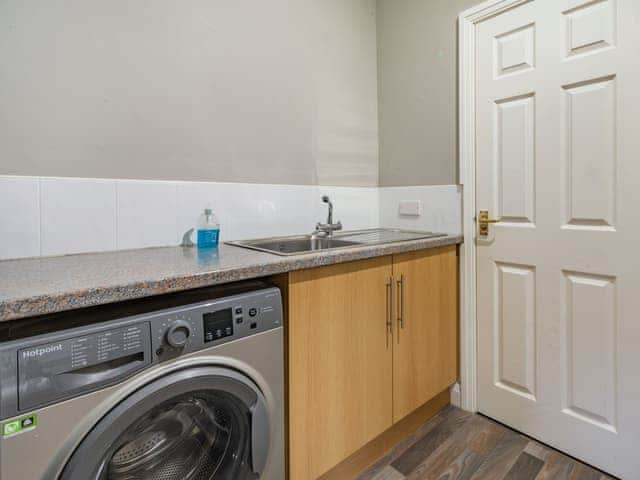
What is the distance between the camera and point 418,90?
200 centimetres

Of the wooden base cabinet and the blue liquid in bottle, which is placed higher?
the blue liquid in bottle

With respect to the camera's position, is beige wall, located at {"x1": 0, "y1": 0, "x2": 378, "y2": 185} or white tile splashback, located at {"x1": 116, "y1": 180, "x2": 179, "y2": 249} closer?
beige wall, located at {"x1": 0, "y1": 0, "x2": 378, "y2": 185}

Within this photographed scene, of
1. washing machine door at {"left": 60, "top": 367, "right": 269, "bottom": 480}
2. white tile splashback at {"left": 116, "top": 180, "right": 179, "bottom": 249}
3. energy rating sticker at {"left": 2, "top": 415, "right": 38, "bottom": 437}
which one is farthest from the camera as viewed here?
white tile splashback at {"left": 116, "top": 180, "right": 179, "bottom": 249}

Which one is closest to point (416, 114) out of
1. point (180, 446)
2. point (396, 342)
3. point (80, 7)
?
point (396, 342)

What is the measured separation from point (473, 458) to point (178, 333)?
1.38 metres

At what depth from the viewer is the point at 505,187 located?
1.66 m

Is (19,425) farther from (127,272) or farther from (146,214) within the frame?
(146,214)

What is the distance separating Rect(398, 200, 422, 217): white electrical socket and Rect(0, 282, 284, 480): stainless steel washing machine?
1227mm

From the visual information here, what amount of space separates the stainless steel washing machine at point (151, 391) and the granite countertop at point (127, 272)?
6 cm

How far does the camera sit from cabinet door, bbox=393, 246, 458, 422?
1.50m

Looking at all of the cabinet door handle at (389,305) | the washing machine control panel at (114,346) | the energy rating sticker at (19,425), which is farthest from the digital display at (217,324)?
the cabinet door handle at (389,305)

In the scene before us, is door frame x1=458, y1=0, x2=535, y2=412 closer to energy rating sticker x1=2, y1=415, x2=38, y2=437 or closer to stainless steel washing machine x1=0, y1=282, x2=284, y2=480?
stainless steel washing machine x1=0, y1=282, x2=284, y2=480

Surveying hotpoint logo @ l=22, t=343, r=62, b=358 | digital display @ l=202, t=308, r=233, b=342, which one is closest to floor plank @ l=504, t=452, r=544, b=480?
digital display @ l=202, t=308, r=233, b=342

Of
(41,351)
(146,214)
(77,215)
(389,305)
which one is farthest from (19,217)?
(389,305)
